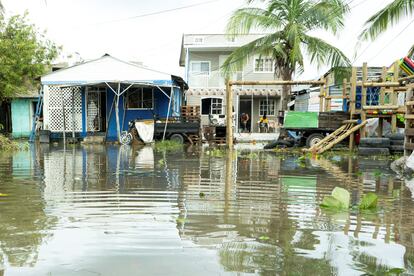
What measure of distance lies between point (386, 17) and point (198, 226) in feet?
31.5

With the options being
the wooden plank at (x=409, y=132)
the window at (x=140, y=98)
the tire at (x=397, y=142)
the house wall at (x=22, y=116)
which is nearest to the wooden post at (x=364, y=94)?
the tire at (x=397, y=142)

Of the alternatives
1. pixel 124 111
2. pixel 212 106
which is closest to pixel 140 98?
pixel 124 111

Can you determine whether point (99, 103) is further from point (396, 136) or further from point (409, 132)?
point (409, 132)

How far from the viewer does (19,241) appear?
13.4 feet

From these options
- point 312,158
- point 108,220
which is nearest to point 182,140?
point 312,158

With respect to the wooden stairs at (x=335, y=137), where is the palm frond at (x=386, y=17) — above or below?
above

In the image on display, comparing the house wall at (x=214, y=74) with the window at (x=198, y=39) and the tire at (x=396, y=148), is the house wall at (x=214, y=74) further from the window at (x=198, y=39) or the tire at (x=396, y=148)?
the tire at (x=396, y=148)

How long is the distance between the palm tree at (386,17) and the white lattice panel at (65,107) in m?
15.6

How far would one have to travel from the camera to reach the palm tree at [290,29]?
58.5ft

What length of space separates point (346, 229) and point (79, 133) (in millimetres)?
20197

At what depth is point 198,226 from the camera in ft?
15.4

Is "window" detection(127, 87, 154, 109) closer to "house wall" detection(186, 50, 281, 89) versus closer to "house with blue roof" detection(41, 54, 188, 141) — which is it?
"house with blue roof" detection(41, 54, 188, 141)

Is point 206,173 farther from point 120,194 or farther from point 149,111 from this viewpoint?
point 149,111

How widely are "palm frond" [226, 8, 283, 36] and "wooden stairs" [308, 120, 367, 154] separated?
6.09 metres
